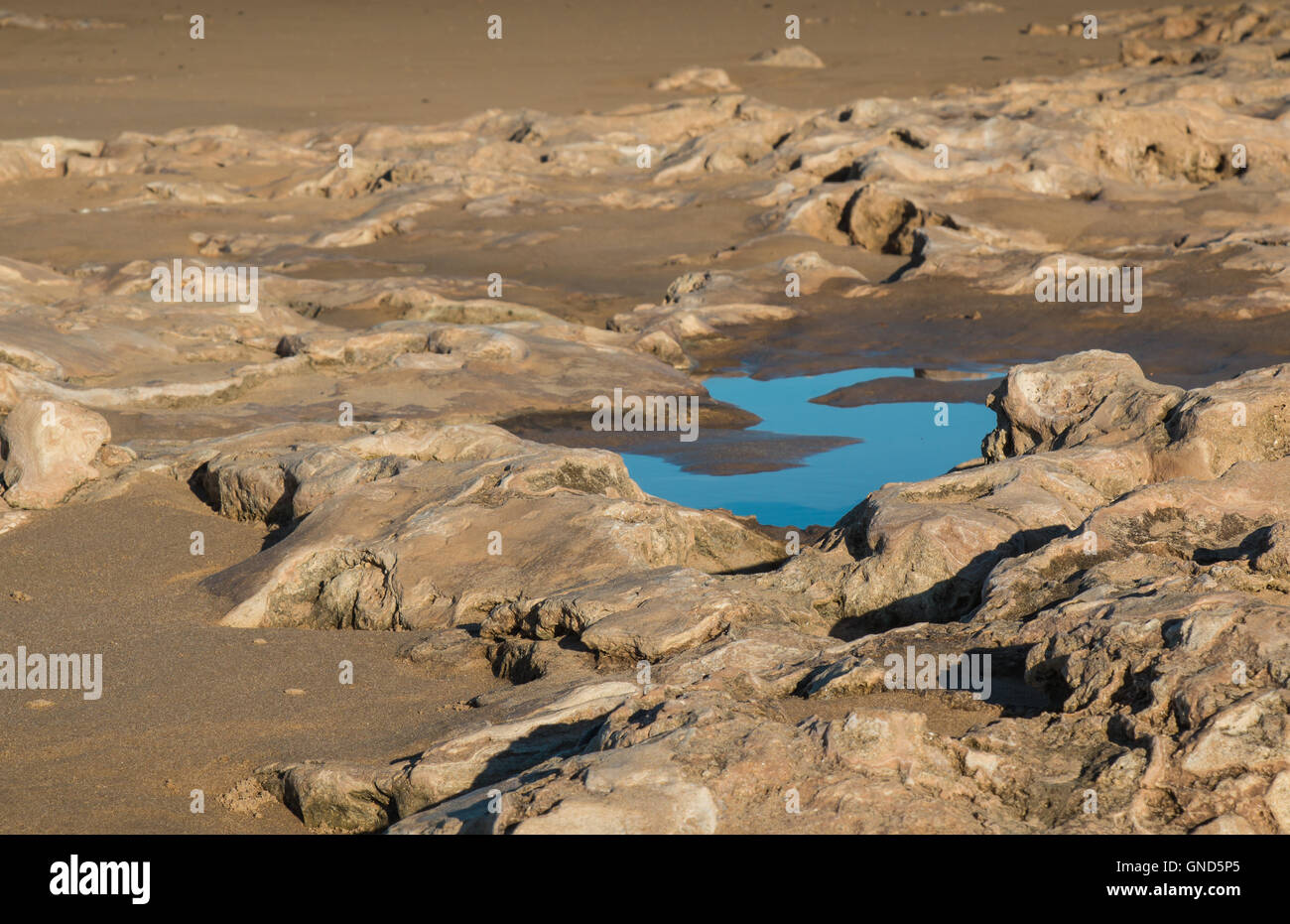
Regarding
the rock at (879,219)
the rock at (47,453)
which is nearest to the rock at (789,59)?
the rock at (879,219)

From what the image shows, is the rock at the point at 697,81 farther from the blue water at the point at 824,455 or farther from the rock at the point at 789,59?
the blue water at the point at 824,455

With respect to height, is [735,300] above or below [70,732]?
above

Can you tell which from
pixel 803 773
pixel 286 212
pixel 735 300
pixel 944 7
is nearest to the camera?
pixel 803 773

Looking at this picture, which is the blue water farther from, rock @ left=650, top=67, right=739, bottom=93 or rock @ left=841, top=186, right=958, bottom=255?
rock @ left=650, top=67, right=739, bottom=93

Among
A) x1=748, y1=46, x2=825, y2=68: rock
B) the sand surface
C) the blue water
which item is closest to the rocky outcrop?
the sand surface

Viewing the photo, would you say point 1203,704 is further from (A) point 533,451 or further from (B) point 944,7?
(B) point 944,7

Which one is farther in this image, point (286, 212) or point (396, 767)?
point (286, 212)

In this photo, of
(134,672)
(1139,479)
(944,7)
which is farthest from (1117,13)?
(134,672)
